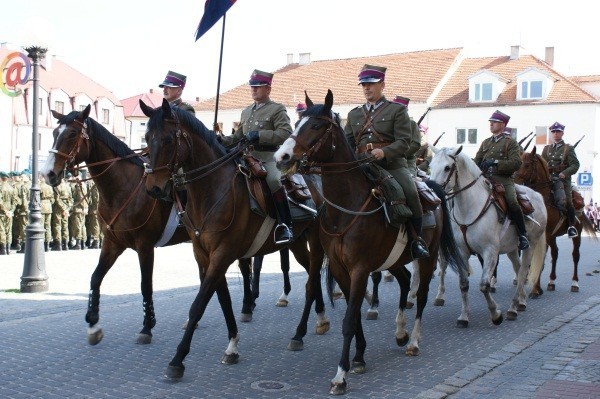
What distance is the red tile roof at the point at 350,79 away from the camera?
49.4m

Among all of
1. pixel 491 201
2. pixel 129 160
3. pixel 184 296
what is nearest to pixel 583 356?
pixel 491 201

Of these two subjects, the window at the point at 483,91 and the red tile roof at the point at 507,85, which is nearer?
the red tile roof at the point at 507,85

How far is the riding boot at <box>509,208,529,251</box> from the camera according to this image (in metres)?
11.2

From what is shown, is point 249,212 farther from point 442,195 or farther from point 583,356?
point 583,356

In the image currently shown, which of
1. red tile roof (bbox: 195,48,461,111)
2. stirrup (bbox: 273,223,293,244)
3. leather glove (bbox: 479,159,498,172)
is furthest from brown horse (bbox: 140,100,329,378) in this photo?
red tile roof (bbox: 195,48,461,111)

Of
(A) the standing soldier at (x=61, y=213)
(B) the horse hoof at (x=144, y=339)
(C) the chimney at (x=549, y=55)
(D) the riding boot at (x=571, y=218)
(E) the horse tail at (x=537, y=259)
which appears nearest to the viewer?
(B) the horse hoof at (x=144, y=339)

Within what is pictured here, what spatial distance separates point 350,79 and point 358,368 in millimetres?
45562

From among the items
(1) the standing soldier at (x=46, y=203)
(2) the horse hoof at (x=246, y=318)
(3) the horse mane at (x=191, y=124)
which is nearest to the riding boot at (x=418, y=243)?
(3) the horse mane at (x=191, y=124)

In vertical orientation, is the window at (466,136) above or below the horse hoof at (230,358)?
above

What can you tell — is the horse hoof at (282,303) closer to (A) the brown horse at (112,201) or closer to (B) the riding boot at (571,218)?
(A) the brown horse at (112,201)

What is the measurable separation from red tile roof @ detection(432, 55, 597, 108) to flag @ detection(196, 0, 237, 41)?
39526 mm

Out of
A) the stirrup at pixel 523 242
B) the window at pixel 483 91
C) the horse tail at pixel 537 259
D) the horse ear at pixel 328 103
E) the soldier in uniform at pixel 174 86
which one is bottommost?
the horse tail at pixel 537 259

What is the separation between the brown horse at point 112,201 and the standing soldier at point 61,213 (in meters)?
13.2

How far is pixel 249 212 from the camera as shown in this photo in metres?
7.86
